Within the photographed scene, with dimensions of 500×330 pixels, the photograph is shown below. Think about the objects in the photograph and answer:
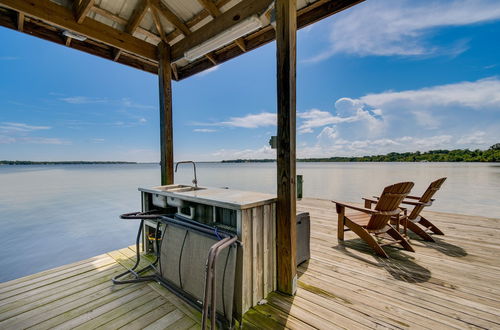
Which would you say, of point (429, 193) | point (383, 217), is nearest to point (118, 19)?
point (383, 217)

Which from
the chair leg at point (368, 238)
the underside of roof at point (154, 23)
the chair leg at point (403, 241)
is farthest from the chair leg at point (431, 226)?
the underside of roof at point (154, 23)

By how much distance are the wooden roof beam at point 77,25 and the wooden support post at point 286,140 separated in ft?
Answer: 7.96

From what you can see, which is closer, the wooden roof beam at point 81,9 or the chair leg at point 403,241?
the wooden roof beam at point 81,9

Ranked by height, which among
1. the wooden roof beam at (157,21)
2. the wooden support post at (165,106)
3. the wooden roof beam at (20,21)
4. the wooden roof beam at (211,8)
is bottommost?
the wooden support post at (165,106)

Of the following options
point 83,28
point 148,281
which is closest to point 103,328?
point 148,281

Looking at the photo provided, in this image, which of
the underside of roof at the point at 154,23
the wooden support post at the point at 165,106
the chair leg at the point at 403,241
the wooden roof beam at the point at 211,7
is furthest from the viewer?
the wooden support post at the point at 165,106

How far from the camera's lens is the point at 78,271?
238 cm

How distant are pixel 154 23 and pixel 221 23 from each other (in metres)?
1.33

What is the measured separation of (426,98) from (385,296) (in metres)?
25.2

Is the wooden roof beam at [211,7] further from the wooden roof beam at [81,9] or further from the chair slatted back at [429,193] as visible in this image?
the chair slatted back at [429,193]

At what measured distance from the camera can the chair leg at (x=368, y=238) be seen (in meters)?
2.59

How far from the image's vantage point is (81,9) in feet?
7.87

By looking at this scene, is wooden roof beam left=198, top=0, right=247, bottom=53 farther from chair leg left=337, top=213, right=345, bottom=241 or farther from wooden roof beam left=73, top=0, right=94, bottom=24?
chair leg left=337, top=213, right=345, bottom=241

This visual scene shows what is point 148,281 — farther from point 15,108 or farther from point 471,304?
point 15,108
